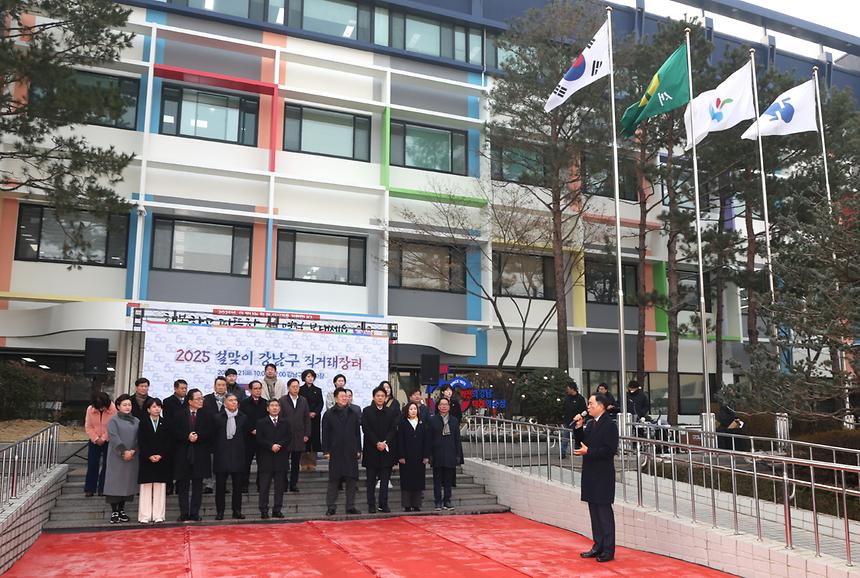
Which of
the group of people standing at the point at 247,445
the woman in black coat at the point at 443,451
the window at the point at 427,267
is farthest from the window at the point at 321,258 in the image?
the woman in black coat at the point at 443,451

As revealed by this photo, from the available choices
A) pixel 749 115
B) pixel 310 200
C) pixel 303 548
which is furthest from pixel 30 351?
pixel 749 115

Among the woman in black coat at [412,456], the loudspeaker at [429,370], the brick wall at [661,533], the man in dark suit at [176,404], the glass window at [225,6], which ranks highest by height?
the glass window at [225,6]

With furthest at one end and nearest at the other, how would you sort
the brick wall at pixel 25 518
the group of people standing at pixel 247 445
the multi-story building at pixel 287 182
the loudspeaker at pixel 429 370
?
the multi-story building at pixel 287 182 → the loudspeaker at pixel 429 370 → the group of people standing at pixel 247 445 → the brick wall at pixel 25 518

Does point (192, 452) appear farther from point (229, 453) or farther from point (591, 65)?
point (591, 65)

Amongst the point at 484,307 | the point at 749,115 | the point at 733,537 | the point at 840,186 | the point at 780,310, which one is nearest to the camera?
→ the point at 733,537

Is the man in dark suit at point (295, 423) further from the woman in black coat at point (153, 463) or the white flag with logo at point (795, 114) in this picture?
the white flag with logo at point (795, 114)

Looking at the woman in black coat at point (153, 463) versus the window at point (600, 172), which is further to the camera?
the window at point (600, 172)

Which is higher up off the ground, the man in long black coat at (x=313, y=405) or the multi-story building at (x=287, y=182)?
the multi-story building at (x=287, y=182)

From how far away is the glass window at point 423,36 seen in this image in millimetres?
23703

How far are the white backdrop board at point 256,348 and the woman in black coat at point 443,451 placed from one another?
9.99 feet

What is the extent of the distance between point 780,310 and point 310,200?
523 inches

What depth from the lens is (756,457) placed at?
817 cm

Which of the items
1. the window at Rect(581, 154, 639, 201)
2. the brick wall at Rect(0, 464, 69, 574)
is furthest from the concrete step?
the window at Rect(581, 154, 639, 201)

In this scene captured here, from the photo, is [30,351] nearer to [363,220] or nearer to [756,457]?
[363,220]
